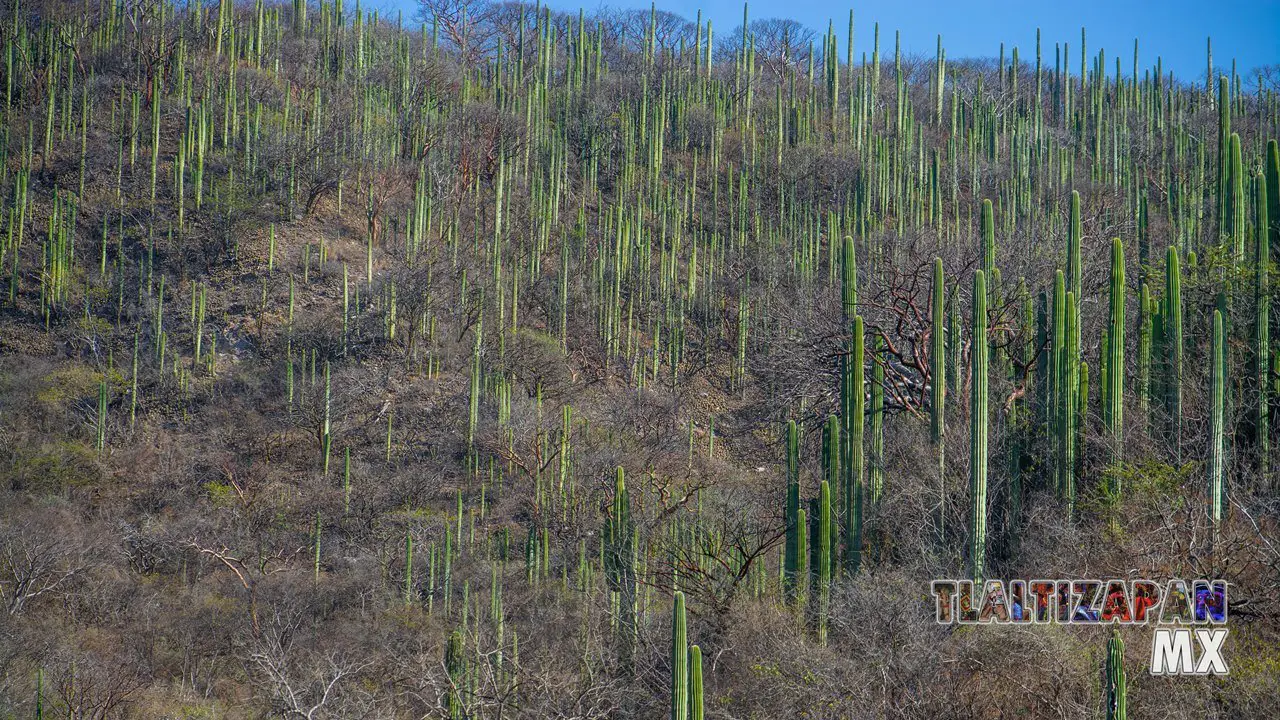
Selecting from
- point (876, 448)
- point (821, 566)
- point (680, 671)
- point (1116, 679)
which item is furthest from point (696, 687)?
point (876, 448)

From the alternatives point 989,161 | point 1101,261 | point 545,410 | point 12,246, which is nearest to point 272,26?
point 12,246

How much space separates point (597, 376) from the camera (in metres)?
24.4

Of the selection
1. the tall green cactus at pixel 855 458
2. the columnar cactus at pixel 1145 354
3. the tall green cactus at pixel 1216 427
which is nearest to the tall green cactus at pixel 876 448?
the tall green cactus at pixel 855 458

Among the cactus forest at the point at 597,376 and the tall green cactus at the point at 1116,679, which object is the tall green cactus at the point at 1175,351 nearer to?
the cactus forest at the point at 597,376

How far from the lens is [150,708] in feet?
46.4

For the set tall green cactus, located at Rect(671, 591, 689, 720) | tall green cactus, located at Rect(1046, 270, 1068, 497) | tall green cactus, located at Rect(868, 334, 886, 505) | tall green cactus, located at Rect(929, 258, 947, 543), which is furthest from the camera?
tall green cactus, located at Rect(868, 334, 886, 505)

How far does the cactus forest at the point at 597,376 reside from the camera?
39.5ft

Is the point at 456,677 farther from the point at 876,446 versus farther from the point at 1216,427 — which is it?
the point at 1216,427

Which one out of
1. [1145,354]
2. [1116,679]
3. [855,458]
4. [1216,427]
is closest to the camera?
[1116,679]

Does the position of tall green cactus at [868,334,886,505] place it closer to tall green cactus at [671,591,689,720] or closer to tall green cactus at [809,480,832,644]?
tall green cactus at [809,480,832,644]

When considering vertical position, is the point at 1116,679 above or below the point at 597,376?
below

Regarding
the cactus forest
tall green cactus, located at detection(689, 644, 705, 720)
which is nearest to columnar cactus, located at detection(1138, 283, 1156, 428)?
the cactus forest

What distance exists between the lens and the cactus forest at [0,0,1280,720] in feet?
39.5

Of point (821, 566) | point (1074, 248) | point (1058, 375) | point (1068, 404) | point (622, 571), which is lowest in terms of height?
point (622, 571)
